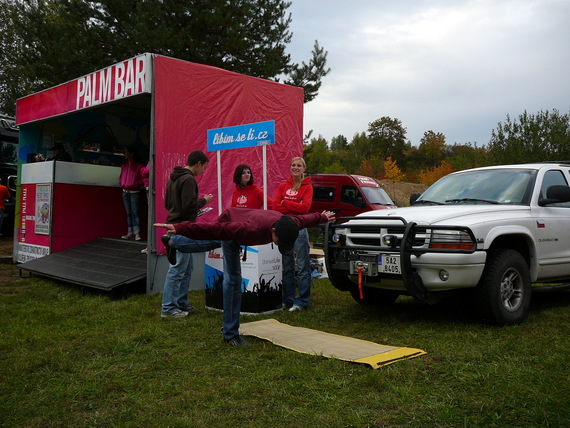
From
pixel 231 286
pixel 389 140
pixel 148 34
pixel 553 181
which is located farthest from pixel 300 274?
pixel 389 140

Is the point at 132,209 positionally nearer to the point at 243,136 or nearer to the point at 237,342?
the point at 243,136

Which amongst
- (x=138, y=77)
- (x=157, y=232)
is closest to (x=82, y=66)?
(x=138, y=77)

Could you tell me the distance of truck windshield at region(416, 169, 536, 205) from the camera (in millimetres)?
5816

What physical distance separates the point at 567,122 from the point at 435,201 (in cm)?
3607

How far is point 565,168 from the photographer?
6488 millimetres

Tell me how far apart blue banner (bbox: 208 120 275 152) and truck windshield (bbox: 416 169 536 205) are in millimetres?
2056

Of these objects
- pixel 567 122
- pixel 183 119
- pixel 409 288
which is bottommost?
pixel 409 288

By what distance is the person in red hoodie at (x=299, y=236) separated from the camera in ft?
21.3

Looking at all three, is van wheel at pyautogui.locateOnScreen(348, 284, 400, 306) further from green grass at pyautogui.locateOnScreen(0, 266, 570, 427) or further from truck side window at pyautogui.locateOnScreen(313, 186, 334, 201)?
truck side window at pyautogui.locateOnScreen(313, 186, 334, 201)

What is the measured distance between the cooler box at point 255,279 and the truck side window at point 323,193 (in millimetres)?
8410

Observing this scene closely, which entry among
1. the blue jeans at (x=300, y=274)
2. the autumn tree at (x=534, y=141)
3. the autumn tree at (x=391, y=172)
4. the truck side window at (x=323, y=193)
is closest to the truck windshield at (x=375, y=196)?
the truck side window at (x=323, y=193)

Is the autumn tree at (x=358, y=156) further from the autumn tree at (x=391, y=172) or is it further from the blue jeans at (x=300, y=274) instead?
the blue jeans at (x=300, y=274)

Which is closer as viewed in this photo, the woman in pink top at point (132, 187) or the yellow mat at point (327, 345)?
the yellow mat at point (327, 345)

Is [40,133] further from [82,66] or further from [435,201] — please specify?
[435,201]
